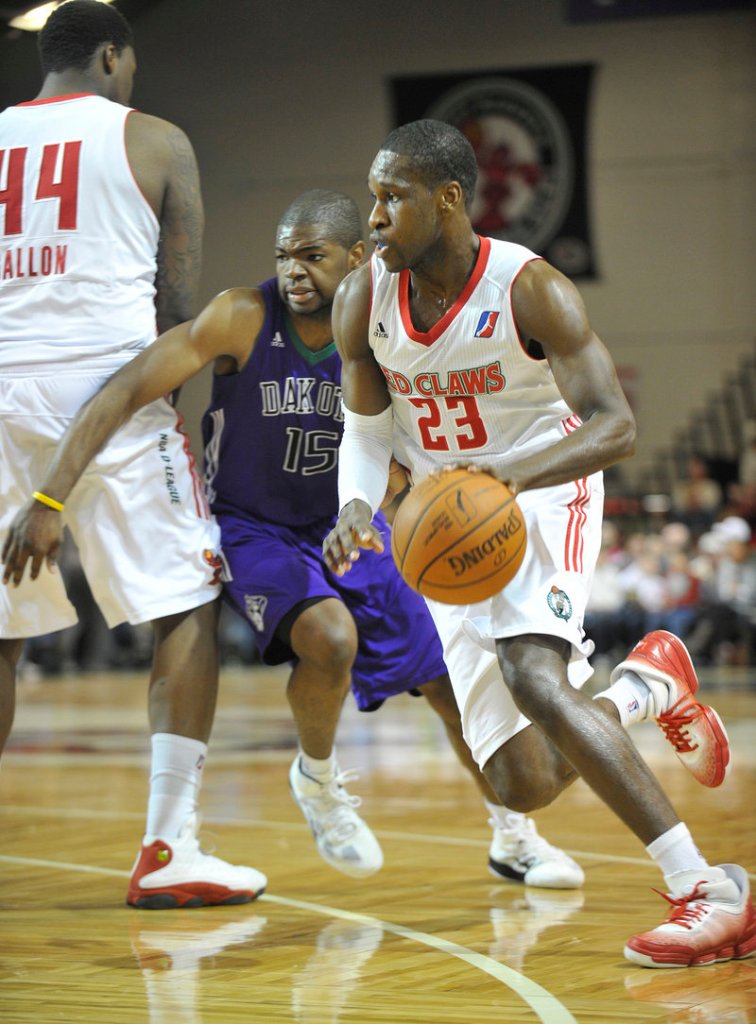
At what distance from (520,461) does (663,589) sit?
10.4 m

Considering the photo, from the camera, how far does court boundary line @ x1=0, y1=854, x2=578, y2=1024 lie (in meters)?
2.51

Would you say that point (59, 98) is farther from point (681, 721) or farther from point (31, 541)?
point (681, 721)

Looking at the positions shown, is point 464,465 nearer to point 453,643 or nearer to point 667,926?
point 453,643

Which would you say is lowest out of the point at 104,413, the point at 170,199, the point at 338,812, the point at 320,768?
the point at 338,812

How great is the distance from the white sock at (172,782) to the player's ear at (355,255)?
1415mm

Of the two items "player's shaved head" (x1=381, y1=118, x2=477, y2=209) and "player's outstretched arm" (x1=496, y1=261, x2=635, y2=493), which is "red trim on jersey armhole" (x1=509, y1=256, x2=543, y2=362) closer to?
"player's outstretched arm" (x1=496, y1=261, x2=635, y2=493)

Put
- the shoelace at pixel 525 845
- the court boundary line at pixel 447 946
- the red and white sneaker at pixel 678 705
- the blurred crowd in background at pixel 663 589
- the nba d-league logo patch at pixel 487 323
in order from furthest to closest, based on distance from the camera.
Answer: the blurred crowd in background at pixel 663 589 < the shoelace at pixel 525 845 < the red and white sneaker at pixel 678 705 < the nba d-league logo patch at pixel 487 323 < the court boundary line at pixel 447 946

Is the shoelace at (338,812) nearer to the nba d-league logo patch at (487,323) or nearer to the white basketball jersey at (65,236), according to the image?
the white basketball jersey at (65,236)

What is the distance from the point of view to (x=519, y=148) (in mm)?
19016

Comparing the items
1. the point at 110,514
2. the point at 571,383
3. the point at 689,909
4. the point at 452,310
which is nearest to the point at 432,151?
the point at 452,310

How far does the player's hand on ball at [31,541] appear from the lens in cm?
346

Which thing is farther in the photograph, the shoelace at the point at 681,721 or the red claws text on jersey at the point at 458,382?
the shoelace at the point at 681,721

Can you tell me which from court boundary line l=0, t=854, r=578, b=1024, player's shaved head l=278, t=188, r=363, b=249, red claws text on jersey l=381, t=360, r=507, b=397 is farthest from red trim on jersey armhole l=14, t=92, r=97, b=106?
court boundary line l=0, t=854, r=578, b=1024

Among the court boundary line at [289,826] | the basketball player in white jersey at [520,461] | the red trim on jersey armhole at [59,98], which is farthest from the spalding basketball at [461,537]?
the red trim on jersey armhole at [59,98]
